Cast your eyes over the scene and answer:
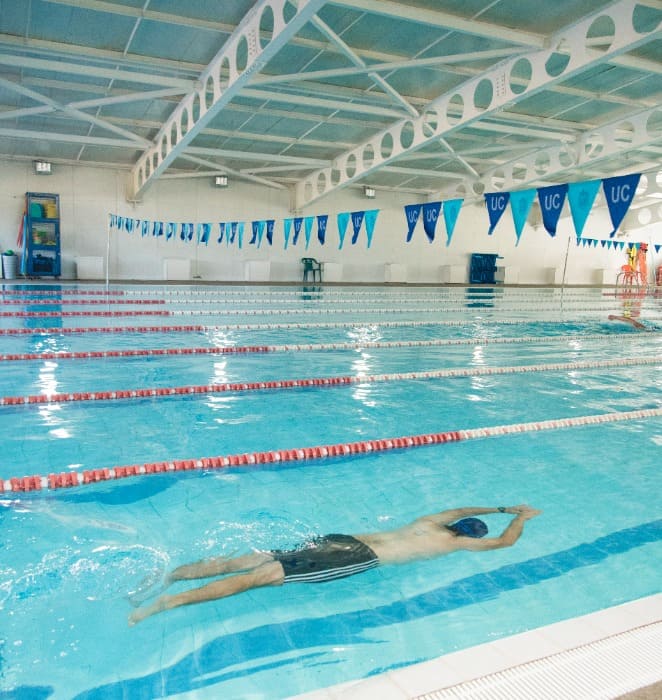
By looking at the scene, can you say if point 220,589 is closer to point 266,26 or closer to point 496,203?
point 496,203

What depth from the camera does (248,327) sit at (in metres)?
8.55

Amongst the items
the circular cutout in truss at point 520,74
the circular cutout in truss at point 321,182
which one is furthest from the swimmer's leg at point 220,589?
the circular cutout in truss at point 321,182

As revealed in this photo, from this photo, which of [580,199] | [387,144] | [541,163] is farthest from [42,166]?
[580,199]

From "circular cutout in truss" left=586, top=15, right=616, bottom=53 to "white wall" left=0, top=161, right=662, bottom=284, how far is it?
12734 mm

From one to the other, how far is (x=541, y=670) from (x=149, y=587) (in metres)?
1.27

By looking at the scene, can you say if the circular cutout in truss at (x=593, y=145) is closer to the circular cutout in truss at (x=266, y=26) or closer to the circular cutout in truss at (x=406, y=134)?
the circular cutout in truss at (x=406, y=134)

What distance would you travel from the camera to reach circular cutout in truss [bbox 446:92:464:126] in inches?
453

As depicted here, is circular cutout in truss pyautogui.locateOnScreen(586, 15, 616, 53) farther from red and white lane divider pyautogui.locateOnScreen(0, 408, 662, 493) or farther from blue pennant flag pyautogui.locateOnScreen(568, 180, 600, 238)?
red and white lane divider pyautogui.locateOnScreen(0, 408, 662, 493)

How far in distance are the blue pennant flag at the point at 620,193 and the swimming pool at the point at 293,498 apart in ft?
5.34

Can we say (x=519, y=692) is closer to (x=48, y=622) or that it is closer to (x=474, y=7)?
(x=48, y=622)

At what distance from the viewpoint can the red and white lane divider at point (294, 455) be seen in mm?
2852

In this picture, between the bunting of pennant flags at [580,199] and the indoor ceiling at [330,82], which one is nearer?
the bunting of pennant flags at [580,199]

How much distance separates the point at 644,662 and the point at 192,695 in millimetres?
1095

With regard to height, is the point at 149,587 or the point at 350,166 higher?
the point at 350,166
